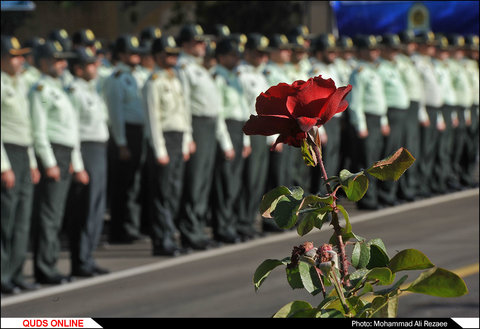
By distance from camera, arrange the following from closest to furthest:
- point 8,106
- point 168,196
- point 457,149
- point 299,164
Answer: point 8,106 → point 168,196 → point 299,164 → point 457,149

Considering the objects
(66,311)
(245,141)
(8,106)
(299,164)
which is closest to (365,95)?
(299,164)

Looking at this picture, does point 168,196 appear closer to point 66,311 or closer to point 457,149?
point 457,149

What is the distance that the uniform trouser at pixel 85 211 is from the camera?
348 inches

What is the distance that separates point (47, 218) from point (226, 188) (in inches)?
95.9

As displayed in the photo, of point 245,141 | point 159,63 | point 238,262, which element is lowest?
point 238,262

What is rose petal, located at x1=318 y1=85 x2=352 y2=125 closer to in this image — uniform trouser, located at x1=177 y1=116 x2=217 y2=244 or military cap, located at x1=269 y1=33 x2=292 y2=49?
uniform trouser, located at x1=177 y1=116 x2=217 y2=244

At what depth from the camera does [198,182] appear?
10.2 metres

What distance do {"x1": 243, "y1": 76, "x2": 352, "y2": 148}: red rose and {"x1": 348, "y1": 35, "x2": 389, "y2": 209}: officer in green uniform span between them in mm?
10905

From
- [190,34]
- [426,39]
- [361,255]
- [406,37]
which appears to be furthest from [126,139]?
[361,255]

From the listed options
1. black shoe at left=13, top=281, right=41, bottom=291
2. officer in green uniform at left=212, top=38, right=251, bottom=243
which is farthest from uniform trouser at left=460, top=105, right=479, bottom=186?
black shoe at left=13, top=281, right=41, bottom=291

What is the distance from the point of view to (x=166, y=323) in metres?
1.25

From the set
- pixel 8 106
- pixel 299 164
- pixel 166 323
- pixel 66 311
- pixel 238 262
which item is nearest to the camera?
pixel 166 323

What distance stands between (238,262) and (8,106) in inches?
90.6

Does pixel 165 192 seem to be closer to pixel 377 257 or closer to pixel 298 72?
pixel 298 72
